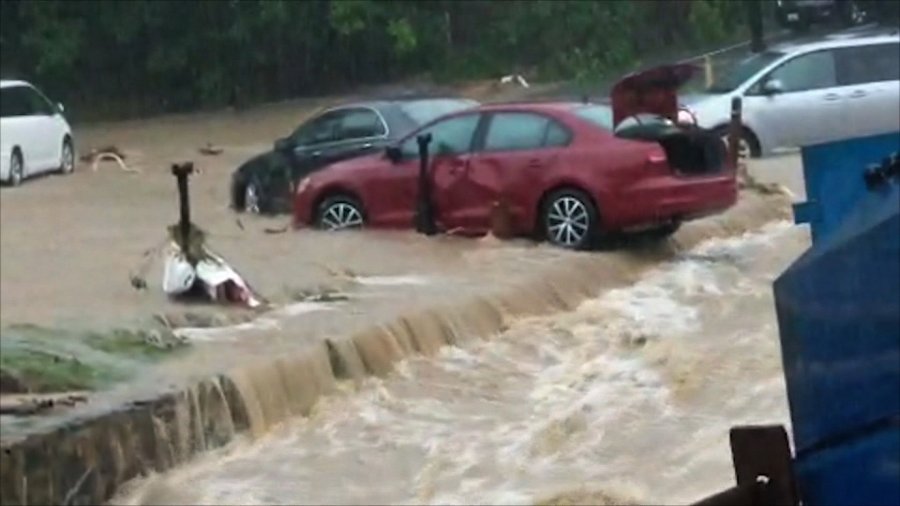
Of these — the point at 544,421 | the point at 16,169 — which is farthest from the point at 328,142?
the point at 544,421

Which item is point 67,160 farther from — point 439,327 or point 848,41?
point 439,327

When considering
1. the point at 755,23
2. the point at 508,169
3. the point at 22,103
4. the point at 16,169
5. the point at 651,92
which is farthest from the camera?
the point at 755,23

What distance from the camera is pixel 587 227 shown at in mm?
17578

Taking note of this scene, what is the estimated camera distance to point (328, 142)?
844 inches

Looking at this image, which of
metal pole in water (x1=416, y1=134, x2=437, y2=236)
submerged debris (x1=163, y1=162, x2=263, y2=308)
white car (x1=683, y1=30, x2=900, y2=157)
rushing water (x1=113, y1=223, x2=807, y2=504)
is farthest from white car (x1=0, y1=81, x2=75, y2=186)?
rushing water (x1=113, y1=223, x2=807, y2=504)

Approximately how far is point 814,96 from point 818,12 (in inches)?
302

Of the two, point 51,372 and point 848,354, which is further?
point 51,372

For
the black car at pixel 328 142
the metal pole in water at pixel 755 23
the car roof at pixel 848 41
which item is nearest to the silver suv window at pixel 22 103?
the black car at pixel 328 142

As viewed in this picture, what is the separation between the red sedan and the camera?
1720 centimetres

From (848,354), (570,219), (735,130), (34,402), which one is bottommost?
(34,402)

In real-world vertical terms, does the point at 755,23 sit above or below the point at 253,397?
above

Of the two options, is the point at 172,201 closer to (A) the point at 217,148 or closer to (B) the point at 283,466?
(A) the point at 217,148

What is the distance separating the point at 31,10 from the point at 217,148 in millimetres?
8573

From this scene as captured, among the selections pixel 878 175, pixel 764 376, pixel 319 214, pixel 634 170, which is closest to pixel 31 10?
pixel 319 214
